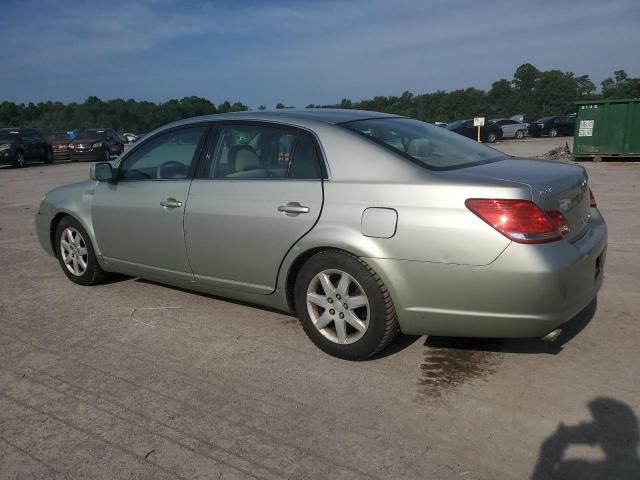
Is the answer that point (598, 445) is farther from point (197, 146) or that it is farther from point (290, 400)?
point (197, 146)

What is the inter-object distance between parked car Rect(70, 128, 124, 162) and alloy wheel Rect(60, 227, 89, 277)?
22726mm

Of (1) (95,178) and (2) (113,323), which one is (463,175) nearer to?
(2) (113,323)

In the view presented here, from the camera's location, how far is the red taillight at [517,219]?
2.87m

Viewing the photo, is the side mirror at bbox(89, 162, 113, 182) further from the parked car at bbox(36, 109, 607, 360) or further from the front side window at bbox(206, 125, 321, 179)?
the front side window at bbox(206, 125, 321, 179)

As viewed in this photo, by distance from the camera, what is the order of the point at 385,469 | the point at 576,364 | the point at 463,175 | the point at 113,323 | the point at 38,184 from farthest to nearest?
the point at 38,184, the point at 113,323, the point at 576,364, the point at 463,175, the point at 385,469

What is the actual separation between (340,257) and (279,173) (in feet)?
2.54

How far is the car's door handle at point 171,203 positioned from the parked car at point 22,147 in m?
21.4

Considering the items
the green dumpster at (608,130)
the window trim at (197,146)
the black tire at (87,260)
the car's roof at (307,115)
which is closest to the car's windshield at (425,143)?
the car's roof at (307,115)

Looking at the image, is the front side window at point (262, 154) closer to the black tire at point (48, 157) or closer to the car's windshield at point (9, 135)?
the car's windshield at point (9, 135)

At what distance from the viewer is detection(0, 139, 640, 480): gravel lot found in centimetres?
252

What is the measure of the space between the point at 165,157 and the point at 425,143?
81.1 inches

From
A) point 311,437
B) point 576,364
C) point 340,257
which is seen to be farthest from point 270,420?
point 576,364

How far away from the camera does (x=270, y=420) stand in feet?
9.45

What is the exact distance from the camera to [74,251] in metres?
5.18
